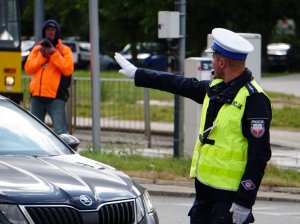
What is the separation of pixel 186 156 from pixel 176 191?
2181mm

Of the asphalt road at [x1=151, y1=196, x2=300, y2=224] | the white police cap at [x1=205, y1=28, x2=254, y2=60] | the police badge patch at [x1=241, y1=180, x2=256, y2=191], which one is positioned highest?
the white police cap at [x1=205, y1=28, x2=254, y2=60]

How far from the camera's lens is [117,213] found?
6590 millimetres

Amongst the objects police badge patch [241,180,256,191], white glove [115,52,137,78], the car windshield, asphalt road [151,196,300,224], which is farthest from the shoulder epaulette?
asphalt road [151,196,300,224]

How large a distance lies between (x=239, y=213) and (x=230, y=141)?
436mm

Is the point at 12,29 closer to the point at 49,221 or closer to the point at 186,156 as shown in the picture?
the point at 186,156

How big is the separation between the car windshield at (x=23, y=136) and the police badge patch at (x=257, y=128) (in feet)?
6.93

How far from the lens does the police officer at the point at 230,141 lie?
592cm

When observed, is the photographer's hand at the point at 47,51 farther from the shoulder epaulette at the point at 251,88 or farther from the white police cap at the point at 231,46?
the shoulder epaulette at the point at 251,88

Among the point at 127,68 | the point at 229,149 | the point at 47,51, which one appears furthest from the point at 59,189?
the point at 47,51

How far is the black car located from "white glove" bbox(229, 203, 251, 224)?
96 centimetres

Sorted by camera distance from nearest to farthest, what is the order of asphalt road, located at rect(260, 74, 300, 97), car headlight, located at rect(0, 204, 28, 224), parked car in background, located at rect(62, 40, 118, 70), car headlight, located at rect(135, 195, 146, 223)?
car headlight, located at rect(0, 204, 28, 224) < car headlight, located at rect(135, 195, 146, 223) < asphalt road, located at rect(260, 74, 300, 97) < parked car in background, located at rect(62, 40, 118, 70)

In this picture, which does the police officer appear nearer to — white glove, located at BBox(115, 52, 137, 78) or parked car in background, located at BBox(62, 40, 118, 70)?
white glove, located at BBox(115, 52, 137, 78)

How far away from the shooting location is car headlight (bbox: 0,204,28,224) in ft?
20.2

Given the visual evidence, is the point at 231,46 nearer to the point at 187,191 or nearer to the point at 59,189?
the point at 59,189
